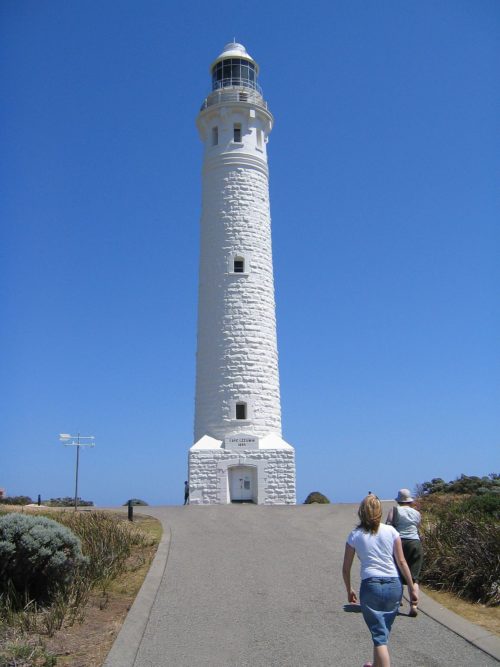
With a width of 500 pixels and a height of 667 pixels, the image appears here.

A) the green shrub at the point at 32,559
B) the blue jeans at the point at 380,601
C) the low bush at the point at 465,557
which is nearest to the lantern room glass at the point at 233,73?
the low bush at the point at 465,557

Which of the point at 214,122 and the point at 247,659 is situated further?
the point at 214,122

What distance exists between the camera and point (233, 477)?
25.9 m

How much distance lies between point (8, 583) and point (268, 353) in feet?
62.6

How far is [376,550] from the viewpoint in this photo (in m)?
6.65

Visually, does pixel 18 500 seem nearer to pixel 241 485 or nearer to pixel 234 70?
pixel 241 485

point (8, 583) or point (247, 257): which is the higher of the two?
point (247, 257)

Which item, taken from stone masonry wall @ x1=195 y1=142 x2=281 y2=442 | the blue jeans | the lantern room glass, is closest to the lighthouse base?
stone masonry wall @ x1=195 y1=142 x2=281 y2=442

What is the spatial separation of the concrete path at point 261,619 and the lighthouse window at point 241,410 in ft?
37.3

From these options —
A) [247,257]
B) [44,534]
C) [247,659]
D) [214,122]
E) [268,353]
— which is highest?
[214,122]

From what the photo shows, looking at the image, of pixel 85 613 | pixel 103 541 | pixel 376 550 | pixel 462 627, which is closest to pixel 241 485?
pixel 103 541

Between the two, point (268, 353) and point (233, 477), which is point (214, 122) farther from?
point (233, 477)

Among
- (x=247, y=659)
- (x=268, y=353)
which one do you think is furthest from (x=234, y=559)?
(x=268, y=353)

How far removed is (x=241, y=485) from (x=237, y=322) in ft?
21.7

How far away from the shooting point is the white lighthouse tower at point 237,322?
25.8 metres
